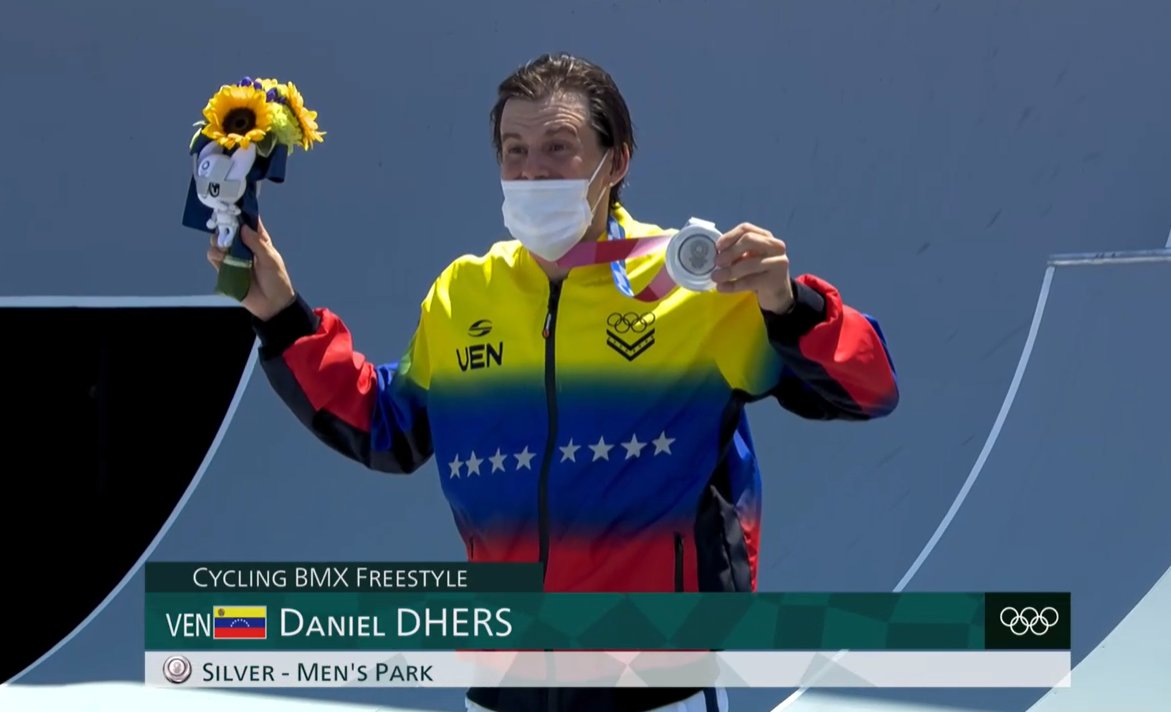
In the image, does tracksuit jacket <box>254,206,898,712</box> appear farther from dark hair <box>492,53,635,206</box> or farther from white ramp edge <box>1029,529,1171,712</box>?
white ramp edge <box>1029,529,1171,712</box>

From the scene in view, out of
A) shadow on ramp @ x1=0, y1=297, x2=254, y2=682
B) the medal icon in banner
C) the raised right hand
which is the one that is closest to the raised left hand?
the medal icon in banner

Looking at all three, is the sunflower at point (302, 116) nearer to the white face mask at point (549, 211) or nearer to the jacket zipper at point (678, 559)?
the white face mask at point (549, 211)

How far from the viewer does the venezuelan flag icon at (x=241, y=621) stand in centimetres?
230

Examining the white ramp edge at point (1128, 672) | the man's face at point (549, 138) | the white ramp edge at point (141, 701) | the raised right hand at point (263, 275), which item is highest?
the man's face at point (549, 138)

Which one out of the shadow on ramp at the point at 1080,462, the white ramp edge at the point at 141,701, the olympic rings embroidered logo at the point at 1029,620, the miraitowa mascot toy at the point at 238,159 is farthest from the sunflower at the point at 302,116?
the shadow on ramp at the point at 1080,462

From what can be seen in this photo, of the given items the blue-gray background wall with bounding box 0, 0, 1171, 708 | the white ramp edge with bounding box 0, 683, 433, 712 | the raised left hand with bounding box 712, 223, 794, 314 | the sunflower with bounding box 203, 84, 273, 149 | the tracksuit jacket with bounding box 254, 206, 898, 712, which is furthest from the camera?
the blue-gray background wall with bounding box 0, 0, 1171, 708

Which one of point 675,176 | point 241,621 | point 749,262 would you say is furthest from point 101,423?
Answer: point 749,262

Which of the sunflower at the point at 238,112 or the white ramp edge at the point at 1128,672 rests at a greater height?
the sunflower at the point at 238,112

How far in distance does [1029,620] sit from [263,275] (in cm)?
153

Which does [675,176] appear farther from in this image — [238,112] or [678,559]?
[678,559]

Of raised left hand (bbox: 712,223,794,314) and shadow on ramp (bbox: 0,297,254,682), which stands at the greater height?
raised left hand (bbox: 712,223,794,314)

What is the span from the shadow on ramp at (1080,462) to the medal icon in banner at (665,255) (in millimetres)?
1912

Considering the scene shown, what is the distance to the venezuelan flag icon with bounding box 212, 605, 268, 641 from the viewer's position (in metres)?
2.30

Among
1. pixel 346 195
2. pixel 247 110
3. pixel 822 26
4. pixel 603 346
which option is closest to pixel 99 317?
pixel 346 195
